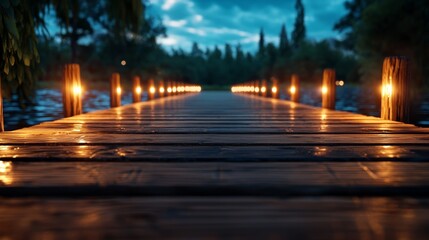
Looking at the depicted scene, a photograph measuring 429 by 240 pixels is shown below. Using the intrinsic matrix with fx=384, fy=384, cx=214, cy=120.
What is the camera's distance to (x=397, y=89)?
17.7 ft

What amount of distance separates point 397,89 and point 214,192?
4524 mm

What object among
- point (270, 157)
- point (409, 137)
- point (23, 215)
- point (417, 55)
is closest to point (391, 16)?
point (417, 55)

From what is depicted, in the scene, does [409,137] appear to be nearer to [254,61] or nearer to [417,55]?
[417,55]

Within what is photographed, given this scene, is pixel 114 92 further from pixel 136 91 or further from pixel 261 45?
pixel 261 45

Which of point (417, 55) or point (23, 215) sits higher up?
point (417, 55)

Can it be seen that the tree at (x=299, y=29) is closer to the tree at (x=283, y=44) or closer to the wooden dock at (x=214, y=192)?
the tree at (x=283, y=44)

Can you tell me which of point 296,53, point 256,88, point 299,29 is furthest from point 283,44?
point 256,88

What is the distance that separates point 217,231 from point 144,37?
161 feet

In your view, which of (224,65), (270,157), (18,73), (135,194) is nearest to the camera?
(135,194)

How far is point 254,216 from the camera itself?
148 cm

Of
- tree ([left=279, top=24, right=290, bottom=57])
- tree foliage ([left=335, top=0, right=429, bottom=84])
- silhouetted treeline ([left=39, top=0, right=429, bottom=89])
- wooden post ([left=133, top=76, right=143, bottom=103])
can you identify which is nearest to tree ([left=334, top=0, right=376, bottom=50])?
silhouetted treeline ([left=39, top=0, right=429, bottom=89])

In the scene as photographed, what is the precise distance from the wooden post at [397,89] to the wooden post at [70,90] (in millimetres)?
5354

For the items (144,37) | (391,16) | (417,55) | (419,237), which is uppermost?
(144,37)

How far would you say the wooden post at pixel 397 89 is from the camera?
536 centimetres
